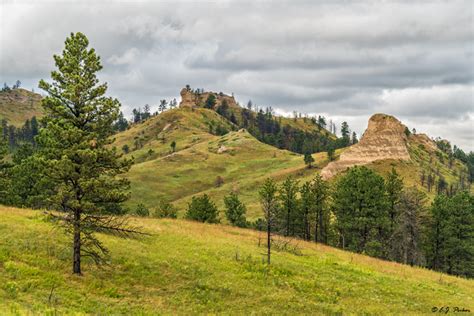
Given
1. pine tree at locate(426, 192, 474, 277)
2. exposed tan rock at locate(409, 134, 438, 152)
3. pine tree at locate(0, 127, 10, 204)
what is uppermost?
exposed tan rock at locate(409, 134, 438, 152)

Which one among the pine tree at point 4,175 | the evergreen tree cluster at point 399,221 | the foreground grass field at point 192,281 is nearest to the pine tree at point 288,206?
the evergreen tree cluster at point 399,221

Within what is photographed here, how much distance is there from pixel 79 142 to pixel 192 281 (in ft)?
34.5

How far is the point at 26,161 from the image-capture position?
62.7 metres

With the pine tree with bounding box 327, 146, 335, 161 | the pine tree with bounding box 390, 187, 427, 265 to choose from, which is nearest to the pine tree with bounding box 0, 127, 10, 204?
the pine tree with bounding box 390, 187, 427, 265

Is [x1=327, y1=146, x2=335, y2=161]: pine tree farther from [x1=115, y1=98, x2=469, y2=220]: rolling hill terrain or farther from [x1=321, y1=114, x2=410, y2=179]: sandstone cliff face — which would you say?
[x1=321, y1=114, x2=410, y2=179]: sandstone cliff face

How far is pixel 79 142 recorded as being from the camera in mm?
22422

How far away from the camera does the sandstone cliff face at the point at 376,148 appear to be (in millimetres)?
124812

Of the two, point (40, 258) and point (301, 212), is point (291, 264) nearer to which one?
point (40, 258)

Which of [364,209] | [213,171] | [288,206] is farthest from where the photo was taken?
[213,171]

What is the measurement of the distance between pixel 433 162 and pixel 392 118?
5881cm

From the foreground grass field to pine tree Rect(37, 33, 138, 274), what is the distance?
2567 millimetres

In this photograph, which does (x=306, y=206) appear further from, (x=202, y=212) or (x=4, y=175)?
(x=4, y=175)

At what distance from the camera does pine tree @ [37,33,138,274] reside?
21797 mm

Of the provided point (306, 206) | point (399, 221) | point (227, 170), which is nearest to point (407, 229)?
point (399, 221)
